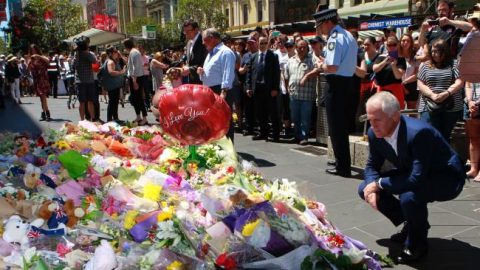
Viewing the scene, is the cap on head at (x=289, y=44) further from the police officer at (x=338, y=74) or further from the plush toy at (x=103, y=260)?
the plush toy at (x=103, y=260)

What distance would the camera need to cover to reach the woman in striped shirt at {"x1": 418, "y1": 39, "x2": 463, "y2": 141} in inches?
192

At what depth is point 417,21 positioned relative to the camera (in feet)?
65.6

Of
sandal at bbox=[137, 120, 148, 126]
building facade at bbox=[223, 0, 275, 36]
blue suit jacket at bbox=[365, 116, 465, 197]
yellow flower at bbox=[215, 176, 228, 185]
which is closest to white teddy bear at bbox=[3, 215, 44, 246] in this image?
yellow flower at bbox=[215, 176, 228, 185]

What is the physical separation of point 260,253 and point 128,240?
0.72 m

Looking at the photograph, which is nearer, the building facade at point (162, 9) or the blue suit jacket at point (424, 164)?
the blue suit jacket at point (424, 164)

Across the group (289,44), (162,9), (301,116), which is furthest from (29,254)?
(162,9)

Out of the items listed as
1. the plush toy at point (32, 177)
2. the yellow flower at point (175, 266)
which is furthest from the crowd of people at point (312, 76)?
the yellow flower at point (175, 266)

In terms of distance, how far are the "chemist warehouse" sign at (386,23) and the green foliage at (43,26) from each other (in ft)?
62.7

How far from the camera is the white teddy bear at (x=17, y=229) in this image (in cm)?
267

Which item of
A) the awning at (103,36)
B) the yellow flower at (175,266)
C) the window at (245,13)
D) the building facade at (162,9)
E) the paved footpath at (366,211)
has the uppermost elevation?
the building facade at (162,9)

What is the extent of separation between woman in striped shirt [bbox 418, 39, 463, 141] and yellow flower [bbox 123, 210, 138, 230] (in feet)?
11.4

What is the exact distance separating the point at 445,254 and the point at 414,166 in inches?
29.4

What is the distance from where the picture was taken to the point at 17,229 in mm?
2729

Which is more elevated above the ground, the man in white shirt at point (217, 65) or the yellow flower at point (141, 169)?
the man in white shirt at point (217, 65)
